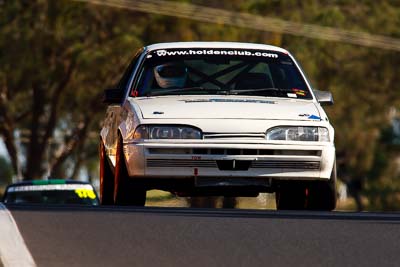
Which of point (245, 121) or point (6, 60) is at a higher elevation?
point (245, 121)

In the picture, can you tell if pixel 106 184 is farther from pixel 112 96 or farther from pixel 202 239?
pixel 202 239

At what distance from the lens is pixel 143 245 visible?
28.9 ft

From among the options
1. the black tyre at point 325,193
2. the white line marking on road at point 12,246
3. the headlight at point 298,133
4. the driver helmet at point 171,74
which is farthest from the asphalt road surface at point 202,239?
the driver helmet at point 171,74

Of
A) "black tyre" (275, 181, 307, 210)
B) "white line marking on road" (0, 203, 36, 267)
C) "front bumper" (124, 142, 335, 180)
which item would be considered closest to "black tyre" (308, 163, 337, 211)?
"black tyre" (275, 181, 307, 210)

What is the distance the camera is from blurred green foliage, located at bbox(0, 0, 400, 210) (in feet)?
136

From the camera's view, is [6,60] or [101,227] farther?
[6,60]

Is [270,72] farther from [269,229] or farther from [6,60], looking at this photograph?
[6,60]

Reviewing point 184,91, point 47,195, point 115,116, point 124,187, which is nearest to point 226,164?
point 124,187

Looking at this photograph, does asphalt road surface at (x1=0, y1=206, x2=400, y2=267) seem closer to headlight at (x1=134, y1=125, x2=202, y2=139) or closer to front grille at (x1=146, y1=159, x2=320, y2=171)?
front grille at (x1=146, y1=159, x2=320, y2=171)

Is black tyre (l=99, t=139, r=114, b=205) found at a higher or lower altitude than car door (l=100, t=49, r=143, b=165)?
lower

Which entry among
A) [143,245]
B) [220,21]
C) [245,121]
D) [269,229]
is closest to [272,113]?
[245,121]

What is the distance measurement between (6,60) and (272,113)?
2910 centimetres

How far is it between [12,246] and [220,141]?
416 centimetres

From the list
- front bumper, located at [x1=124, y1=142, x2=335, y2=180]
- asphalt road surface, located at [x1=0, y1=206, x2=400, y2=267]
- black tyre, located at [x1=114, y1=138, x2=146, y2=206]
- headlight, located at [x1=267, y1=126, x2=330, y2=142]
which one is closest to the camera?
asphalt road surface, located at [x1=0, y1=206, x2=400, y2=267]
